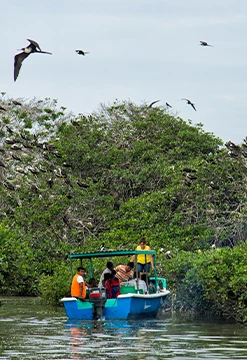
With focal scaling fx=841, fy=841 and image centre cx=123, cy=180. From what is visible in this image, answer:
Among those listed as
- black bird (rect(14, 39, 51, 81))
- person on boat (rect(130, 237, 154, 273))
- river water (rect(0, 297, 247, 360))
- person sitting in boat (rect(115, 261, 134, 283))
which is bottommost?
river water (rect(0, 297, 247, 360))

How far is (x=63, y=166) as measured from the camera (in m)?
29.5

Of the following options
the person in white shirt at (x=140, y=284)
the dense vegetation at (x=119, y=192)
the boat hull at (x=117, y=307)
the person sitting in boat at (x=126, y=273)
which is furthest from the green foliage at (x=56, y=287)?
the boat hull at (x=117, y=307)

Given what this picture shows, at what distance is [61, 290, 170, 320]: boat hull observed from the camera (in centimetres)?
1761

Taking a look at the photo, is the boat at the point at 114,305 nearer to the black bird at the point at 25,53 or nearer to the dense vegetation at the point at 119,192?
the dense vegetation at the point at 119,192

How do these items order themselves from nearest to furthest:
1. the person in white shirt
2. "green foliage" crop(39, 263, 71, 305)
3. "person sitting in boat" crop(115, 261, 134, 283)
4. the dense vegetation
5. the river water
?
the river water
the person in white shirt
"person sitting in boat" crop(115, 261, 134, 283)
"green foliage" crop(39, 263, 71, 305)
the dense vegetation

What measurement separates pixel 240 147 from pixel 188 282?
8.12m

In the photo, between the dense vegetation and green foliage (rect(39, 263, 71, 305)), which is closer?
green foliage (rect(39, 263, 71, 305))

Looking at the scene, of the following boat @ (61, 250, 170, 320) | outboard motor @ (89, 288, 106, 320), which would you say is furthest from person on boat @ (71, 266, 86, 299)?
outboard motor @ (89, 288, 106, 320)

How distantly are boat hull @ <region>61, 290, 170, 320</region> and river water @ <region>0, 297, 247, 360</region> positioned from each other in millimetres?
209

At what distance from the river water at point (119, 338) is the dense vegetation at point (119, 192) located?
6.82 feet

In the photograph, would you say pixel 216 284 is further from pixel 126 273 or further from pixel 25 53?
pixel 25 53

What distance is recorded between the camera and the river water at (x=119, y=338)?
1245 cm

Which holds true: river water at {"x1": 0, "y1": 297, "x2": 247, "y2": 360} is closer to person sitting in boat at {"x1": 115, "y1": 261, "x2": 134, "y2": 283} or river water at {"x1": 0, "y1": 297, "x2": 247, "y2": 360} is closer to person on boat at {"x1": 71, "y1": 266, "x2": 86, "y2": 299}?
person on boat at {"x1": 71, "y1": 266, "x2": 86, "y2": 299}

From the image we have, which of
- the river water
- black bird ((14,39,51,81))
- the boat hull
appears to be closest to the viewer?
the river water
